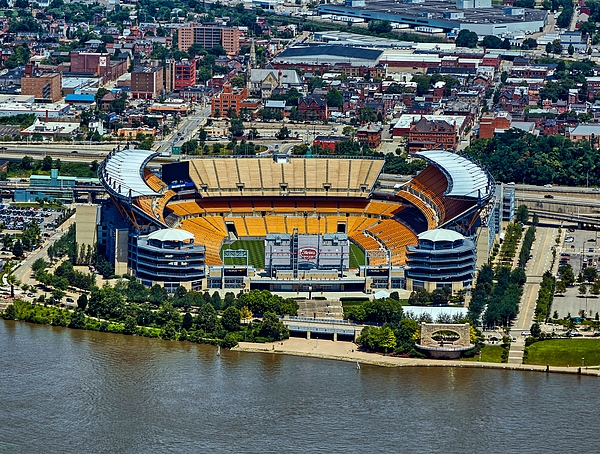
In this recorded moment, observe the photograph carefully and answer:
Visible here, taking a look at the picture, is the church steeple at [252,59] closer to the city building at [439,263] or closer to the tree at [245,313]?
the city building at [439,263]

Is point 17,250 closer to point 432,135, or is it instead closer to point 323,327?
point 323,327

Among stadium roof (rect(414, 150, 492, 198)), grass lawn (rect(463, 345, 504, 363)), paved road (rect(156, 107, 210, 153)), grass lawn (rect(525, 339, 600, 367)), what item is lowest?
paved road (rect(156, 107, 210, 153))

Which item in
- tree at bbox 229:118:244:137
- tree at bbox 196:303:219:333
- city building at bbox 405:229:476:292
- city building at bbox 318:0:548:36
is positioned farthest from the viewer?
city building at bbox 318:0:548:36

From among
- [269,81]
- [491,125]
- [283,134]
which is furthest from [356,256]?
[269,81]

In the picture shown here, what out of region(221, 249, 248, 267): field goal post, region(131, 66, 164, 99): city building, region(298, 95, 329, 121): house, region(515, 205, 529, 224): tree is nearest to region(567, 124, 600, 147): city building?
region(298, 95, 329, 121): house

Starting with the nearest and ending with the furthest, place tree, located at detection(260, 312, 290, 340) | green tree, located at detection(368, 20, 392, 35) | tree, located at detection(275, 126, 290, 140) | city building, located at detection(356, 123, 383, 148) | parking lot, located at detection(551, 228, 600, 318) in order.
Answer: tree, located at detection(260, 312, 290, 340) → parking lot, located at detection(551, 228, 600, 318) → city building, located at detection(356, 123, 383, 148) → tree, located at detection(275, 126, 290, 140) → green tree, located at detection(368, 20, 392, 35)

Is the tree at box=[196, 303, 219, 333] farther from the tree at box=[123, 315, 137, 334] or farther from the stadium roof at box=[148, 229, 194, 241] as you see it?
the stadium roof at box=[148, 229, 194, 241]

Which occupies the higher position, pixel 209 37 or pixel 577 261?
pixel 209 37
